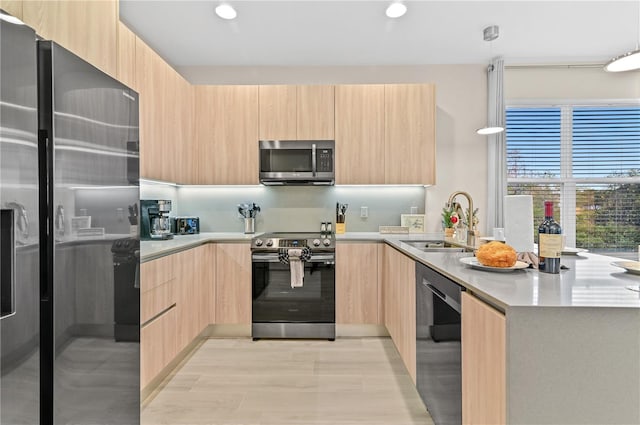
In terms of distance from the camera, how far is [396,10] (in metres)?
2.67

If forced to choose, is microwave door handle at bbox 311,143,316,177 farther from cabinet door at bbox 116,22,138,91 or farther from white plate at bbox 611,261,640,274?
white plate at bbox 611,261,640,274

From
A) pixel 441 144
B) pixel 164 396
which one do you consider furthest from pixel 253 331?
pixel 441 144

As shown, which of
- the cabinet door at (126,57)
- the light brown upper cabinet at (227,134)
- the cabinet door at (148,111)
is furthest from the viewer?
the light brown upper cabinet at (227,134)

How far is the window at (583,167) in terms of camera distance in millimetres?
3842

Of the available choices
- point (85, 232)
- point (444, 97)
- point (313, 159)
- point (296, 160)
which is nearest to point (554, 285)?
point (85, 232)

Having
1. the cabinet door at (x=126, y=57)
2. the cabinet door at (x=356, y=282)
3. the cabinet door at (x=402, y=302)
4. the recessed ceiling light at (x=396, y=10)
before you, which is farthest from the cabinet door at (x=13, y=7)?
the cabinet door at (x=356, y=282)

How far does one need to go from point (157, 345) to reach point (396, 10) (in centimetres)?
291

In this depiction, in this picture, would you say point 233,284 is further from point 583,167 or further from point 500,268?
point 583,167

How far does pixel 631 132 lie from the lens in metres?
3.86

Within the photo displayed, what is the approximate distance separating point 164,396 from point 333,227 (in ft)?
7.13

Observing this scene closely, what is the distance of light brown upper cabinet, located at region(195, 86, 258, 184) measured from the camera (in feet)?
11.3

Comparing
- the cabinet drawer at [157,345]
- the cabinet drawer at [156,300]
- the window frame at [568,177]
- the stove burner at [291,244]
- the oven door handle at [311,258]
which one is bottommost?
the cabinet drawer at [157,345]

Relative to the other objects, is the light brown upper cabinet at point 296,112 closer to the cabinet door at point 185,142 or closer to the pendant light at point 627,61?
the cabinet door at point 185,142

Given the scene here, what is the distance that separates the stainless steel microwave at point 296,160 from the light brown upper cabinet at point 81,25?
5.41ft
